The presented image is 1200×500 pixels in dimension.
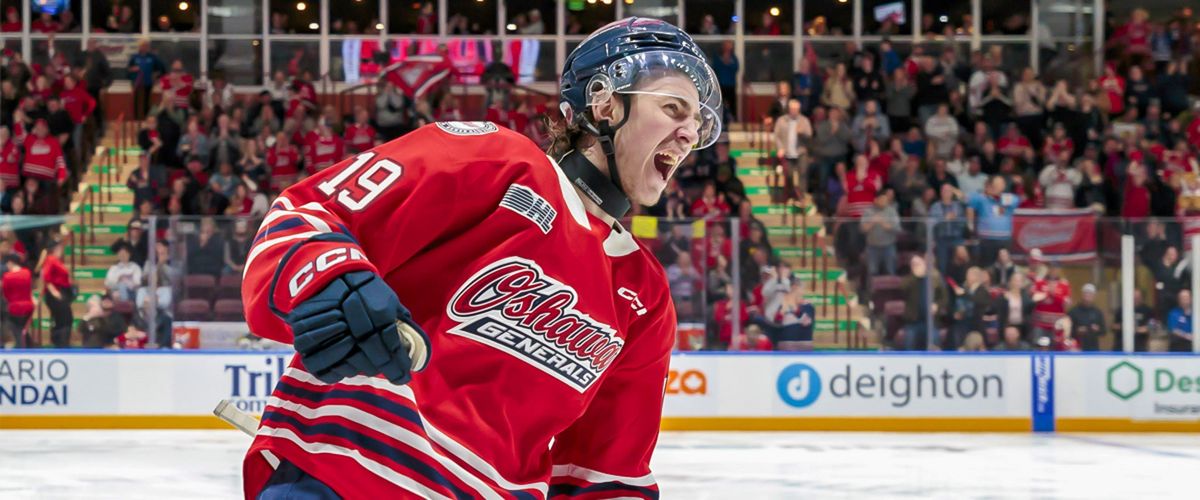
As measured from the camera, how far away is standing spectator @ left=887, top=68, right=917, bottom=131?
48.0 ft

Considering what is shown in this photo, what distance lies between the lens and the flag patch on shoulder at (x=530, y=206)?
1929 mm

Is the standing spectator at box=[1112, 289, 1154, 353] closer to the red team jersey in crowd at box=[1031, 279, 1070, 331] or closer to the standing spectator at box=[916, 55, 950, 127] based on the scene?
the red team jersey in crowd at box=[1031, 279, 1070, 331]

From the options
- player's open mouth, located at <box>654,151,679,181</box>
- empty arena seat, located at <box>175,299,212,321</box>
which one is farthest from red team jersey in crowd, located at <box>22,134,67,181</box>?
player's open mouth, located at <box>654,151,679,181</box>

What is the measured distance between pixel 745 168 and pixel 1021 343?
483 cm

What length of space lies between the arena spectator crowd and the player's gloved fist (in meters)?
8.19

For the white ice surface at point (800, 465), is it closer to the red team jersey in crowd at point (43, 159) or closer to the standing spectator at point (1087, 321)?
the standing spectator at point (1087, 321)

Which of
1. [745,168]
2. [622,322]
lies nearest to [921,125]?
[745,168]

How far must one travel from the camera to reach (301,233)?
5.49 feet

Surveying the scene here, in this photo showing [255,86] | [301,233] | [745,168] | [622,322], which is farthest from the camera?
[255,86]

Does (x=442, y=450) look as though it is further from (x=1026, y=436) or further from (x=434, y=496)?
(x=1026, y=436)

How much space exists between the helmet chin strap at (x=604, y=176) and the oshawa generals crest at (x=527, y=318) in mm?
198

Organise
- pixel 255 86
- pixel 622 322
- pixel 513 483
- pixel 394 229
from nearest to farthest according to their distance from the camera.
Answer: pixel 394 229 < pixel 513 483 < pixel 622 322 < pixel 255 86

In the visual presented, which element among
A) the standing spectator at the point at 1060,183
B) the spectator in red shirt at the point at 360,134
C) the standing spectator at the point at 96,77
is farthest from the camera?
the standing spectator at the point at 96,77

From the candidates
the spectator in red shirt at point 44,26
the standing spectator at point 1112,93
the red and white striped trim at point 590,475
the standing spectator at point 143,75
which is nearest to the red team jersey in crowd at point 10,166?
the standing spectator at point 143,75
